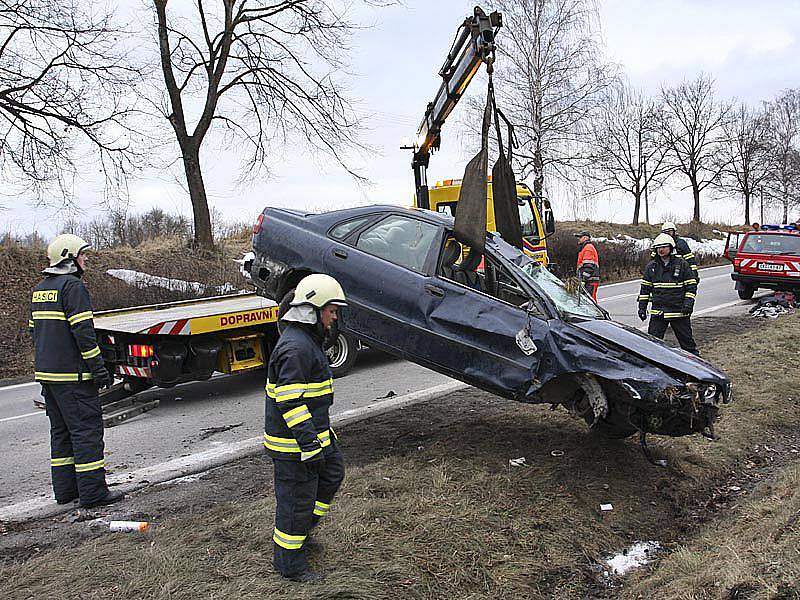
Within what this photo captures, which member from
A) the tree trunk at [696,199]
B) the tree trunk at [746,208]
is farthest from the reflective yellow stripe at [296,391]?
the tree trunk at [746,208]

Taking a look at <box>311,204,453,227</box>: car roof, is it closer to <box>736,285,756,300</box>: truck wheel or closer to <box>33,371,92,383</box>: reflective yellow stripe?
<box>33,371,92,383</box>: reflective yellow stripe

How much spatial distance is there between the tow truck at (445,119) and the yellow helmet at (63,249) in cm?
422

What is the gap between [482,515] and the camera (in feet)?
14.8

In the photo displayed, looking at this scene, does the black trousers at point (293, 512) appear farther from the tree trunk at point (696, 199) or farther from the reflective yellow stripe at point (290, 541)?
the tree trunk at point (696, 199)

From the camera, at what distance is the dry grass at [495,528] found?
3.63m

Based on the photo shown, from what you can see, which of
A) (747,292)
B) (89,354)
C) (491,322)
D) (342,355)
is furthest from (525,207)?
(89,354)

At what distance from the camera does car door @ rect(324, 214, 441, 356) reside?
19.4 feet

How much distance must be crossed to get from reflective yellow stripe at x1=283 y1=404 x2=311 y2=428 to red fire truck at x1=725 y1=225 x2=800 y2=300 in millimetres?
16096

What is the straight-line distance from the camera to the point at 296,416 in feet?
11.5

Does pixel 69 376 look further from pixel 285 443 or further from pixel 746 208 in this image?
pixel 746 208

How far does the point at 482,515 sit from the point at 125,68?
15.8 m

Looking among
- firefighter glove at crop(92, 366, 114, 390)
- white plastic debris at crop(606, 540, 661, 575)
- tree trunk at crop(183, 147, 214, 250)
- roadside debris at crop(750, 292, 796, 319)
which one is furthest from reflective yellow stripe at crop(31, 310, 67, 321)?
tree trunk at crop(183, 147, 214, 250)

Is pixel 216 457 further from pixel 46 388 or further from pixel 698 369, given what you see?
pixel 698 369

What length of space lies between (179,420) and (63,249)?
9.38ft
